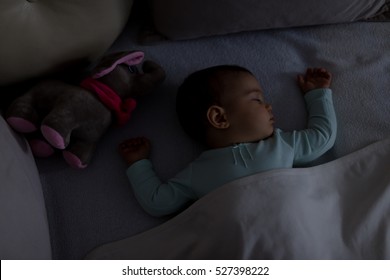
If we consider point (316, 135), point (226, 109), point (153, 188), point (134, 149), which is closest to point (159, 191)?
point (153, 188)

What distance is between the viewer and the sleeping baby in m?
1.02

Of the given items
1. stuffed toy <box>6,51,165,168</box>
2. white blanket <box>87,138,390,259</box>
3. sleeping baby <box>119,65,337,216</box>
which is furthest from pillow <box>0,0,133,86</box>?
white blanket <box>87,138,390,259</box>

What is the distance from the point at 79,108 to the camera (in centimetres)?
104

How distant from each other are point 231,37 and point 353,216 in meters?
0.56

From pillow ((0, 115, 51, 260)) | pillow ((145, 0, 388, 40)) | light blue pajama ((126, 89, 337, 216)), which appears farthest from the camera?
pillow ((145, 0, 388, 40))

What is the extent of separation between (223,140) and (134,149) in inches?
8.0

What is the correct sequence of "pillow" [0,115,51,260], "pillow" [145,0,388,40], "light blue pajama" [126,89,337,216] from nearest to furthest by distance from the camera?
1. "pillow" [0,115,51,260]
2. "light blue pajama" [126,89,337,216]
3. "pillow" [145,0,388,40]

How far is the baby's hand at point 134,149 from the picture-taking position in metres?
1.09

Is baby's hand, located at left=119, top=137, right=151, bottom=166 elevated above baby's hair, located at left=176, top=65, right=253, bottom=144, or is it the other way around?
baby's hair, located at left=176, top=65, right=253, bottom=144

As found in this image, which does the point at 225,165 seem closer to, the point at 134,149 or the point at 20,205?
the point at 134,149

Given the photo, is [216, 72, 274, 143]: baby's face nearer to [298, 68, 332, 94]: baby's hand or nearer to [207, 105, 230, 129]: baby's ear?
[207, 105, 230, 129]: baby's ear

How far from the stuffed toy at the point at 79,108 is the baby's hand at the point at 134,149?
0.05m

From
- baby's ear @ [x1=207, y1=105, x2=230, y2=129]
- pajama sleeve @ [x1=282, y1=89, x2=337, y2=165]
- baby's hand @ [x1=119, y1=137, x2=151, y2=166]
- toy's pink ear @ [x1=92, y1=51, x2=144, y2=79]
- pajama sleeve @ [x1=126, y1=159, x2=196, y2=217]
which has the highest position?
toy's pink ear @ [x1=92, y1=51, x2=144, y2=79]
